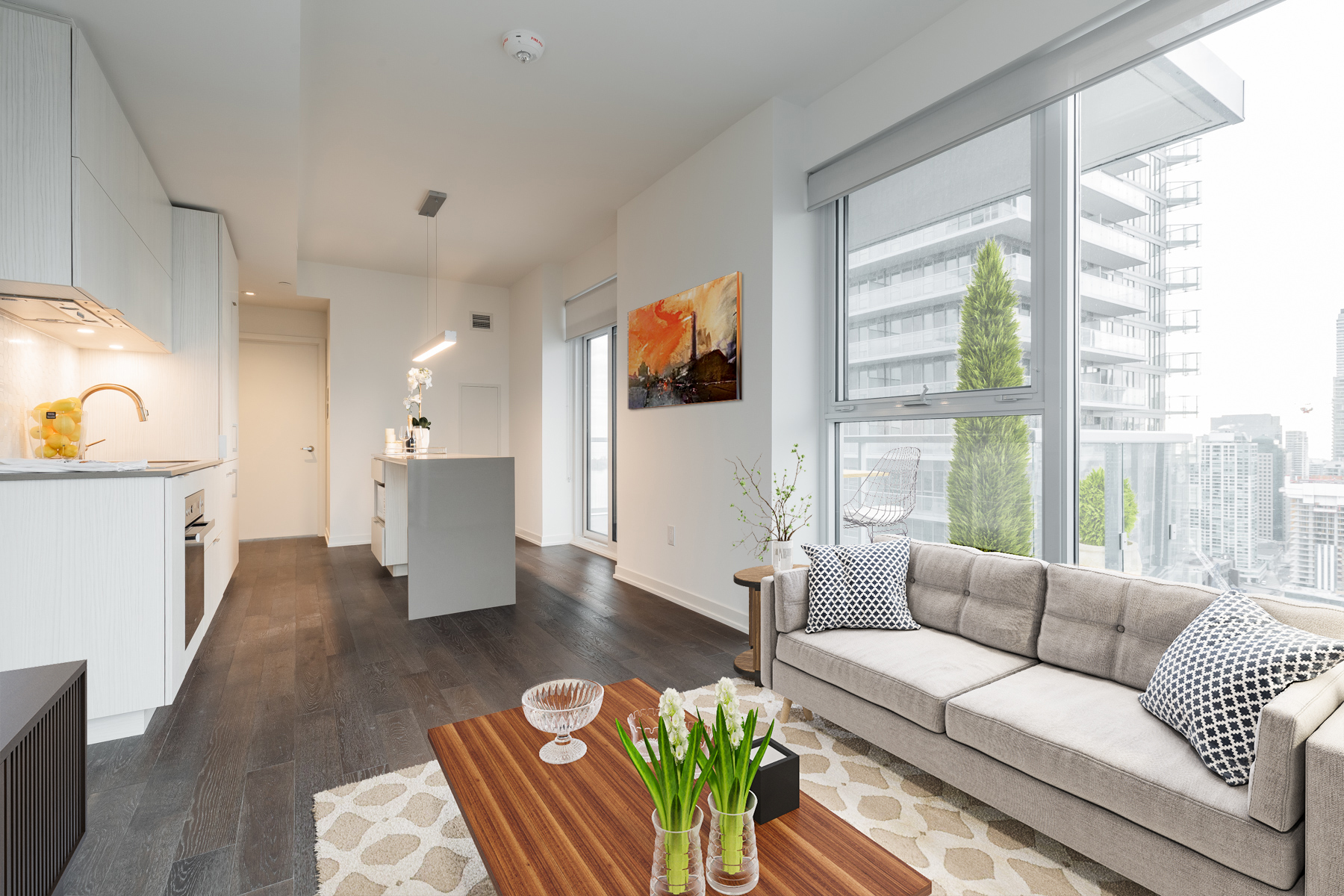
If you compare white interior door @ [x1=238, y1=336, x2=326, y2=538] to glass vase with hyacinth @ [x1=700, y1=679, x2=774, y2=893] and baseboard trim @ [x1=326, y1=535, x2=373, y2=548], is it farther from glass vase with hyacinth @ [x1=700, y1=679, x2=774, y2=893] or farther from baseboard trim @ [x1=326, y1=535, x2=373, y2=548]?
glass vase with hyacinth @ [x1=700, y1=679, x2=774, y2=893]

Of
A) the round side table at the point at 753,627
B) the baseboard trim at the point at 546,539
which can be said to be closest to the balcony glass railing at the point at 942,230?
the round side table at the point at 753,627

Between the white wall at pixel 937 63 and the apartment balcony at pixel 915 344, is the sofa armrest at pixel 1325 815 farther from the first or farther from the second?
the white wall at pixel 937 63

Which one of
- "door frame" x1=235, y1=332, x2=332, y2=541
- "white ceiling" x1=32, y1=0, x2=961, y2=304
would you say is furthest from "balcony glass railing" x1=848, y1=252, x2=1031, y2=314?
"door frame" x1=235, y1=332, x2=332, y2=541

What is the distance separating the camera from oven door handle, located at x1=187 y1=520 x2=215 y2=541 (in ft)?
9.84

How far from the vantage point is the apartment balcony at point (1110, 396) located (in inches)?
93.1

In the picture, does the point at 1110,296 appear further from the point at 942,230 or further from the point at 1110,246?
the point at 942,230

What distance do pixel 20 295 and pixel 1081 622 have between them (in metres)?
4.10

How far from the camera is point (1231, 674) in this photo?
4.81 ft

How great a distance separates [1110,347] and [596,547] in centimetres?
491

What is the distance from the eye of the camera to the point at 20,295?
8.18 feet

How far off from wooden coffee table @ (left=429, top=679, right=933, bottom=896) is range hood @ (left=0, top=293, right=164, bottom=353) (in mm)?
2576

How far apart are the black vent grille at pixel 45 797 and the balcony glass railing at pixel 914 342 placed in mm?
3255

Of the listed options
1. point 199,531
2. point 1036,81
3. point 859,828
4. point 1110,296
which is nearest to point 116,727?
point 199,531

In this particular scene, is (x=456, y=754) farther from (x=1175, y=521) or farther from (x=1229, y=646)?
(x=1175, y=521)
